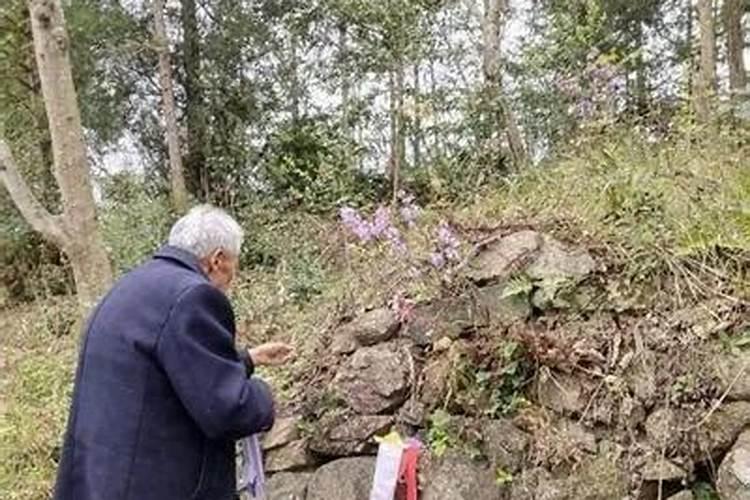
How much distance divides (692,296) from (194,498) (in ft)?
6.81

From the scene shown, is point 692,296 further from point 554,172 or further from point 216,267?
point 216,267

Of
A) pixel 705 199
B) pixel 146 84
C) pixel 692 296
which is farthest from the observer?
pixel 146 84

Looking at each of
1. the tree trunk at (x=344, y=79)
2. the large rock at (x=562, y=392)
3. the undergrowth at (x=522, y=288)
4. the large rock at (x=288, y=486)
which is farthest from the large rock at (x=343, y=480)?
the tree trunk at (x=344, y=79)

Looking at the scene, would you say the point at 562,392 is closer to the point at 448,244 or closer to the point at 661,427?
the point at 661,427

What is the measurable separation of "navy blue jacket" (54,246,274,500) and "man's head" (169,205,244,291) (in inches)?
2.1

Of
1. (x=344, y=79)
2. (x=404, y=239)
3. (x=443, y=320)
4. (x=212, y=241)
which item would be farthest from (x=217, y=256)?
(x=344, y=79)

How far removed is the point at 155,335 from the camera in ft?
7.61

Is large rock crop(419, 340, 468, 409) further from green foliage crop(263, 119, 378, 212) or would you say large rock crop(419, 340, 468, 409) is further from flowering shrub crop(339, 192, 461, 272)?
green foliage crop(263, 119, 378, 212)

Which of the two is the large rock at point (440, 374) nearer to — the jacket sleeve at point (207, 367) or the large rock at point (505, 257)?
the large rock at point (505, 257)

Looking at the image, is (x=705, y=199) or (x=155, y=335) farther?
(x=705, y=199)

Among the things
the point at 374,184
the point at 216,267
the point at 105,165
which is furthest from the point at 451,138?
the point at 216,267

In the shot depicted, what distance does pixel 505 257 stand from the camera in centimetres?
394

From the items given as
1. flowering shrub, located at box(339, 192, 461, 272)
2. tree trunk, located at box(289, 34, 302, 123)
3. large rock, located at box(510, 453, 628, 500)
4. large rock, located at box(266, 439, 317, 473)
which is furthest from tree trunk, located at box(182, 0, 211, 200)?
large rock, located at box(510, 453, 628, 500)

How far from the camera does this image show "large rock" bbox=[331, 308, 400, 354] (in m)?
4.04
